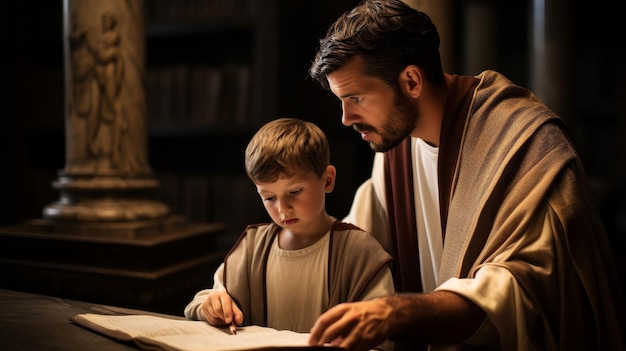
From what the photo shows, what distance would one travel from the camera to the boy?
1.45 m

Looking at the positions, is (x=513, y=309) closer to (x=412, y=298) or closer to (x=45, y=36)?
(x=412, y=298)

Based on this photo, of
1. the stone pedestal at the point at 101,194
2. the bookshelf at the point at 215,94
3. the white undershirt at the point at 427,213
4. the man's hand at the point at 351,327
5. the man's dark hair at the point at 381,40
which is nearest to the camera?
the man's hand at the point at 351,327

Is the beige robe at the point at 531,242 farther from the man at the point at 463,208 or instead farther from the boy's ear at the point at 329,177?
the boy's ear at the point at 329,177

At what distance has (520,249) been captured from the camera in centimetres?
145

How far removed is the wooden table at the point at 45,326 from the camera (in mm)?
1254

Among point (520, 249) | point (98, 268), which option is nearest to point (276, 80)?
point (98, 268)

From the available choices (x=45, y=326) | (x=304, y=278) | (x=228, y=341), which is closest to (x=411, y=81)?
(x=304, y=278)

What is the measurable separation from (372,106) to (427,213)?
1.39ft

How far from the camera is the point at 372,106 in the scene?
1.74 metres

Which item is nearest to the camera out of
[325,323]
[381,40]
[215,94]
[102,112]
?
[325,323]

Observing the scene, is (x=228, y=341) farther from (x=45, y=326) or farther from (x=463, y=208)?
(x=463, y=208)

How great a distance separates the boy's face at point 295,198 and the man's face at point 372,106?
12.1 inches

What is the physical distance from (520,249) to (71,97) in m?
2.14

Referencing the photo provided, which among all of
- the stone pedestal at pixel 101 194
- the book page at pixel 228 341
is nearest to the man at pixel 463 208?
the book page at pixel 228 341
